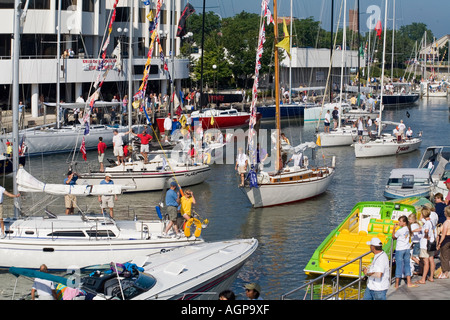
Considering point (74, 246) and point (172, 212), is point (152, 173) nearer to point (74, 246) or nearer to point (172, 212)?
point (172, 212)

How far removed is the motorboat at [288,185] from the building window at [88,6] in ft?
92.9

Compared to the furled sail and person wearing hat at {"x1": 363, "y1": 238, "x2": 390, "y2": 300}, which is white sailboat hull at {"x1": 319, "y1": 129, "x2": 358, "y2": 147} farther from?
person wearing hat at {"x1": 363, "y1": 238, "x2": 390, "y2": 300}

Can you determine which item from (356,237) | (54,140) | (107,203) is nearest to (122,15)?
(54,140)

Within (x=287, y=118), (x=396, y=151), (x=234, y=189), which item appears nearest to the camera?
(x=234, y=189)

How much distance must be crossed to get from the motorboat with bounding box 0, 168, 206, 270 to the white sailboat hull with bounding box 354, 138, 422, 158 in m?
23.4

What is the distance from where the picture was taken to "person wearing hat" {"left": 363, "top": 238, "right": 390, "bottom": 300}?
1356 cm

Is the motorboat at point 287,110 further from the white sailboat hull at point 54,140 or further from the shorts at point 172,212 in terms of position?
the shorts at point 172,212

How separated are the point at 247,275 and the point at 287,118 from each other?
144 feet

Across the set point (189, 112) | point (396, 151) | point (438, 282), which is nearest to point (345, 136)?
point (396, 151)

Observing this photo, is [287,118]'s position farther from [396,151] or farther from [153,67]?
[396,151]

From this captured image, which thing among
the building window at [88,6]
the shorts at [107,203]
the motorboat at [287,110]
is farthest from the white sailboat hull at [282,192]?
the motorboat at [287,110]

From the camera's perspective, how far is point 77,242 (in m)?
20.5

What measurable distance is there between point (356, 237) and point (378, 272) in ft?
24.6

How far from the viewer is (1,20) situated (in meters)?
51.9
